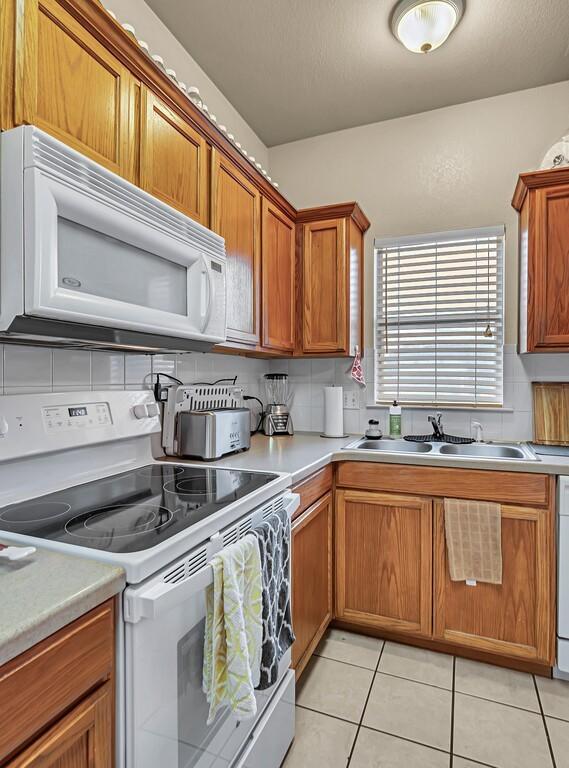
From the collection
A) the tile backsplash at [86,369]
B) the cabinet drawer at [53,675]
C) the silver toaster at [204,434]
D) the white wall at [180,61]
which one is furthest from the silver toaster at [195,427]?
the white wall at [180,61]

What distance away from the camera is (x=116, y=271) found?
1.17 metres

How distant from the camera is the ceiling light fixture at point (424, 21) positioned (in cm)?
181

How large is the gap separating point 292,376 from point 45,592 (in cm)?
225

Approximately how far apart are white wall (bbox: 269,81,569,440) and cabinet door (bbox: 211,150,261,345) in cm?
86

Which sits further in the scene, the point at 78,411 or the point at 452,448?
the point at 452,448

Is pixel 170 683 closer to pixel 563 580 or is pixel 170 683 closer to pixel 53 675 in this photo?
pixel 53 675

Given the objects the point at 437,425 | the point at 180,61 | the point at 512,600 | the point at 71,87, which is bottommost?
the point at 512,600

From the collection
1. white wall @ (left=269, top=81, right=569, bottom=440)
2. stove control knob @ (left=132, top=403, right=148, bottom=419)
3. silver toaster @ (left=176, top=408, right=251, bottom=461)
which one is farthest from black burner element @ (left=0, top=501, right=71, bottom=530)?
white wall @ (left=269, top=81, right=569, bottom=440)

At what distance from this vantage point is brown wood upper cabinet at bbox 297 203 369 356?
247 centimetres

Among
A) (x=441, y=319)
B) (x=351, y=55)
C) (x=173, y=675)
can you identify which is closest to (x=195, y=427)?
(x=173, y=675)

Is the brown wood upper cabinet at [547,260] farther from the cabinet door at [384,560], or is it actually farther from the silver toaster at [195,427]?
the silver toaster at [195,427]

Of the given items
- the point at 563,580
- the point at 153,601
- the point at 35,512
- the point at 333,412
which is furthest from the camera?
the point at 333,412

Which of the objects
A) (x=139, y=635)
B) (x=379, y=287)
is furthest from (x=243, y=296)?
(x=139, y=635)

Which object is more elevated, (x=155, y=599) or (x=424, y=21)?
(x=424, y=21)
